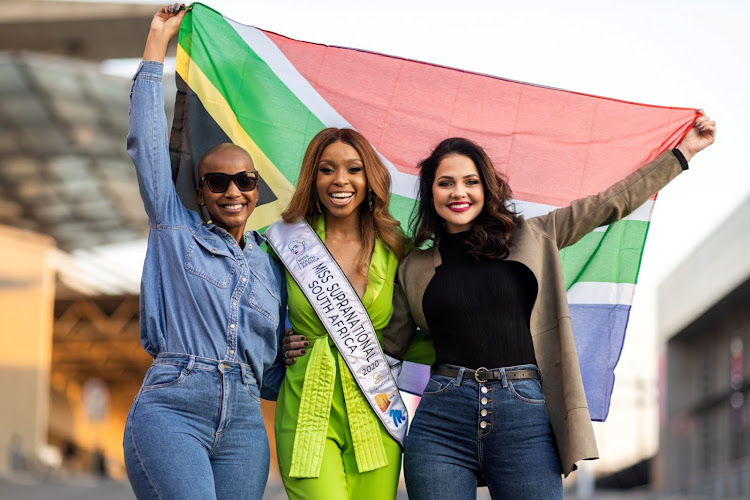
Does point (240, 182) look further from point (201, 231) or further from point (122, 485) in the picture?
point (122, 485)

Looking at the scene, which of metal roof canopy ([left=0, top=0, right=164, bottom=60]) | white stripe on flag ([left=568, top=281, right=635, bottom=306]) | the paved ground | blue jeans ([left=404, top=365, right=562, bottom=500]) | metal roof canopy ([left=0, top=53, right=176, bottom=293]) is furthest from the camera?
metal roof canopy ([left=0, top=0, right=164, bottom=60])

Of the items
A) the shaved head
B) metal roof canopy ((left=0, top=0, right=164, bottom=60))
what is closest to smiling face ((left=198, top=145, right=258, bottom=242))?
the shaved head

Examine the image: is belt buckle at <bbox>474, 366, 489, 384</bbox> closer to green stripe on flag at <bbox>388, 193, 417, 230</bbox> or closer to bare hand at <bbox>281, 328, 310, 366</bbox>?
bare hand at <bbox>281, 328, 310, 366</bbox>

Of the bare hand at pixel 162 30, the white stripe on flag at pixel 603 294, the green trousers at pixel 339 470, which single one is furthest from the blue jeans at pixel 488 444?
the bare hand at pixel 162 30

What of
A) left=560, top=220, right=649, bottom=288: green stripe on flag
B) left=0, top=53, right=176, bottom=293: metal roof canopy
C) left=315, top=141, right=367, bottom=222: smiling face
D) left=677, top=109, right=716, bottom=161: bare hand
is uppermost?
left=0, top=53, right=176, bottom=293: metal roof canopy

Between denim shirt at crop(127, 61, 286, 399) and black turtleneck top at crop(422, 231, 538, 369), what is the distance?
665mm

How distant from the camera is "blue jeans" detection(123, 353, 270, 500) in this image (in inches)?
141

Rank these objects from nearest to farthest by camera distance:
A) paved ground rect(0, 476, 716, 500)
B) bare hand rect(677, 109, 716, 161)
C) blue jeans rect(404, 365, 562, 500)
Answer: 1. blue jeans rect(404, 365, 562, 500)
2. bare hand rect(677, 109, 716, 161)
3. paved ground rect(0, 476, 716, 500)

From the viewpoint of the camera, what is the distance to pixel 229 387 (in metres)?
3.80

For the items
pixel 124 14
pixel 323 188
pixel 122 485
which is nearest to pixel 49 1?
pixel 124 14

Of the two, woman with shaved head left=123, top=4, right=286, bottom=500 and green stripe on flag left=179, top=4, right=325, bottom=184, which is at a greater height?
green stripe on flag left=179, top=4, right=325, bottom=184

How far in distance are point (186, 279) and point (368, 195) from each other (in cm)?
98

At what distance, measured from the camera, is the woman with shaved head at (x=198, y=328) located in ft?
11.9

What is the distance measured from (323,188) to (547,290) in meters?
1.04
